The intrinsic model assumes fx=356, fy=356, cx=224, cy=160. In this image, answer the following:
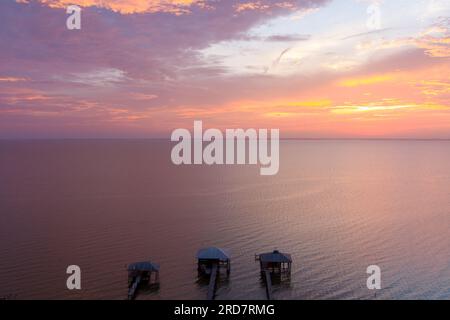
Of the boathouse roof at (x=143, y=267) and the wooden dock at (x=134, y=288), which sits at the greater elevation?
the boathouse roof at (x=143, y=267)

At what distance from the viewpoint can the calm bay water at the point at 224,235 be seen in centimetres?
3247

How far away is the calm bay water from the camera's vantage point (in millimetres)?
32469

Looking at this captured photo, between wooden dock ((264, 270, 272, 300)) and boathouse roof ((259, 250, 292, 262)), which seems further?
boathouse roof ((259, 250, 292, 262))

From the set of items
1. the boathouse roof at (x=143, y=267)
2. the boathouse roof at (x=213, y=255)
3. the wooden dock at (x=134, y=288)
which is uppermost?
the boathouse roof at (x=213, y=255)

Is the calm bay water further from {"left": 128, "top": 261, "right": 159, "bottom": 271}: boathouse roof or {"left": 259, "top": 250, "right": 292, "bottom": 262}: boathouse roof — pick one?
{"left": 259, "top": 250, "right": 292, "bottom": 262}: boathouse roof

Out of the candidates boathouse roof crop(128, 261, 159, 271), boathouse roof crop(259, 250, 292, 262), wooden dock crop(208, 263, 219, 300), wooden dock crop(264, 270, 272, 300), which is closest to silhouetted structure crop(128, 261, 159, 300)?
boathouse roof crop(128, 261, 159, 271)

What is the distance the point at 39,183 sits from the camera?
301 ft

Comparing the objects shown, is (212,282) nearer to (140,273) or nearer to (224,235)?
(140,273)

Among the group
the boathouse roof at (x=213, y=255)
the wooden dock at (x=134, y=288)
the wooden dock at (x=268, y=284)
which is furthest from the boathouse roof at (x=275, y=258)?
the wooden dock at (x=134, y=288)

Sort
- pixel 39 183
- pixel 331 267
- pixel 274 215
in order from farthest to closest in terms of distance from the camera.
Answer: pixel 39 183
pixel 274 215
pixel 331 267

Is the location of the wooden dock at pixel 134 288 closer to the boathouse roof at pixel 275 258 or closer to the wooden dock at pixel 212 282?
the wooden dock at pixel 212 282

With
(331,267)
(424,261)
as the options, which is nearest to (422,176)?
(424,261)

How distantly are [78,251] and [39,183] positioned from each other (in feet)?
198
